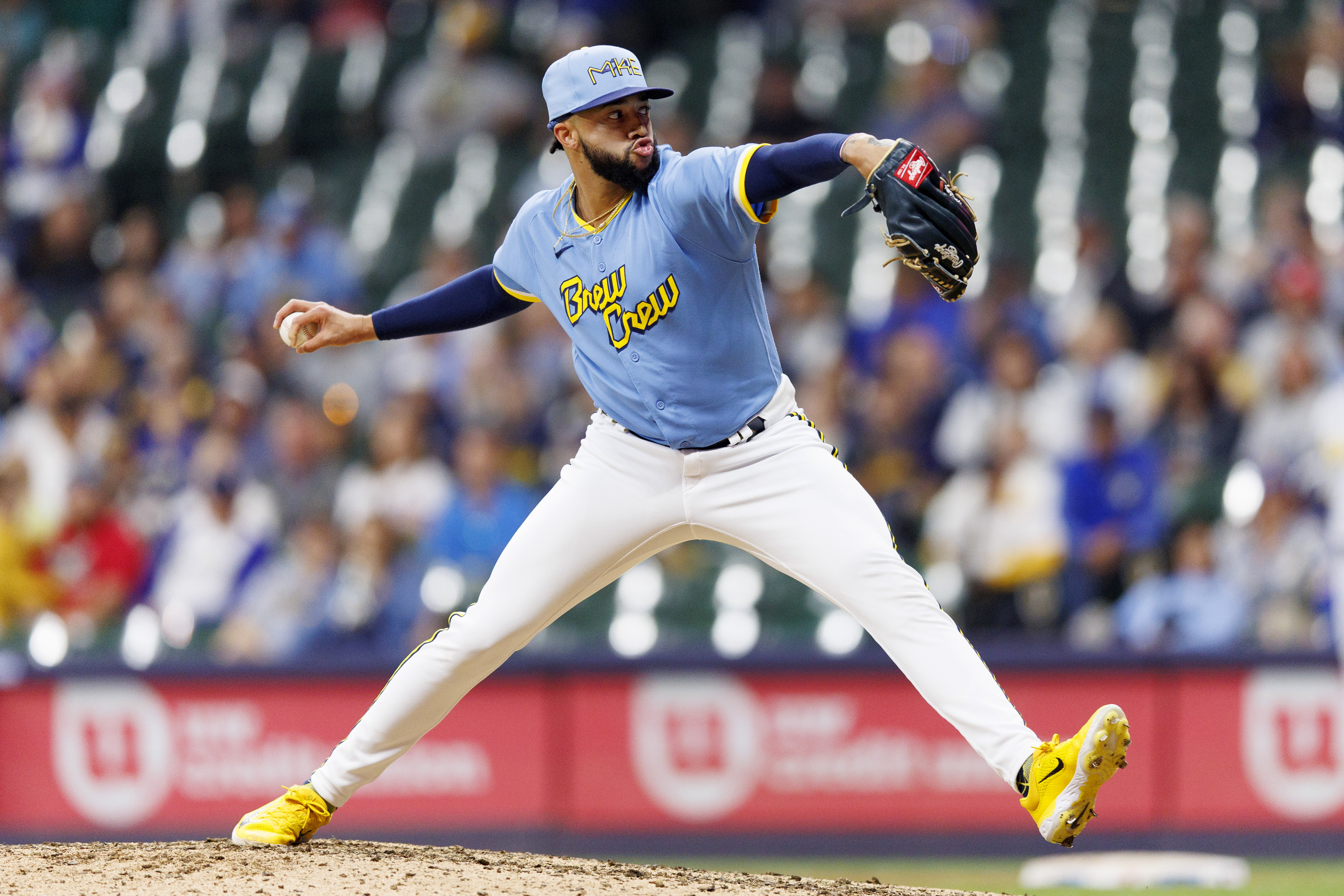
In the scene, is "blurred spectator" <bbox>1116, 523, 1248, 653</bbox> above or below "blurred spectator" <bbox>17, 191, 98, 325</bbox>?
below

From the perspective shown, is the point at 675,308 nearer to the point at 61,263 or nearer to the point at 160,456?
the point at 160,456

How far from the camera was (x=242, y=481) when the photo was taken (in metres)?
9.32

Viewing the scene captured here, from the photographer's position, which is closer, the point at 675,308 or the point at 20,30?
the point at 675,308

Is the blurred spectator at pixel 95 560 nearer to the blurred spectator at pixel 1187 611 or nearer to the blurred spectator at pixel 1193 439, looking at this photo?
the blurred spectator at pixel 1187 611

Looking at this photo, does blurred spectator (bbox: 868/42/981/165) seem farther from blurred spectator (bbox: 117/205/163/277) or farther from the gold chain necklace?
the gold chain necklace

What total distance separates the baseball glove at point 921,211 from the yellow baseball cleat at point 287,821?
2423 mm

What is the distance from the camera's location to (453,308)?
5035mm

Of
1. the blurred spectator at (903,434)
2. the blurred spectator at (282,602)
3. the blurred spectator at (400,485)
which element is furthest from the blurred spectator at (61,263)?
the blurred spectator at (903,434)

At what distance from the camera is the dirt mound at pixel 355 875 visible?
4.57m

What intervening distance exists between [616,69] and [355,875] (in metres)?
2.25

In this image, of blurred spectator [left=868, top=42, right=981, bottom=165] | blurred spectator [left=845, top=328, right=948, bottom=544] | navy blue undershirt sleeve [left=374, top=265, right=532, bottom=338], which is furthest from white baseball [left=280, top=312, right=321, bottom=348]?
blurred spectator [left=868, top=42, right=981, bottom=165]

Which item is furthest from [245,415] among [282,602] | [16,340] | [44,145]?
[44,145]

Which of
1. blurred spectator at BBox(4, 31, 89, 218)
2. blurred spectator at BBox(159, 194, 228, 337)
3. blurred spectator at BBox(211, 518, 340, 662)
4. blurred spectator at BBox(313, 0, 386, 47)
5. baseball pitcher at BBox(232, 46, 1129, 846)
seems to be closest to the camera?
baseball pitcher at BBox(232, 46, 1129, 846)

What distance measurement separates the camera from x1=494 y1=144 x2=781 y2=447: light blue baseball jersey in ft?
14.3
